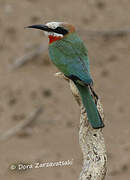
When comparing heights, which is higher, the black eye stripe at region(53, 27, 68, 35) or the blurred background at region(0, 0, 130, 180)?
the black eye stripe at region(53, 27, 68, 35)

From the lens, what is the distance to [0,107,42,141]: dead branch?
281 inches

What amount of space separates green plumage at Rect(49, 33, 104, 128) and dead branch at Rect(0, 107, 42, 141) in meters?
2.74

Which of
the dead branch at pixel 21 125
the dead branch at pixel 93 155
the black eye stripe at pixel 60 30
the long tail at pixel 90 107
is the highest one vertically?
the black eye stripe at pixel 60 30

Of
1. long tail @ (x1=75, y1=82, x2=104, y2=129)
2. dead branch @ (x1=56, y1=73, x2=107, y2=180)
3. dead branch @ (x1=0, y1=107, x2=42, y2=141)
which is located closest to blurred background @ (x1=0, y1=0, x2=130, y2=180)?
dead branch @ (x1=0, y1=107, x2=42, y2=141)

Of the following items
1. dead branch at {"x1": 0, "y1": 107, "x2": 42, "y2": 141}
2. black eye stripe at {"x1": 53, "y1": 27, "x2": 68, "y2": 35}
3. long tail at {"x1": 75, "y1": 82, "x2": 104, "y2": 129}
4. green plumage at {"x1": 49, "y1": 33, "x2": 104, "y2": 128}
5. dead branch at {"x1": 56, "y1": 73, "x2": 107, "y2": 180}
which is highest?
black eye stripe at {"x1": 53, "y1": 27, "x2": 68, "y2": 35}

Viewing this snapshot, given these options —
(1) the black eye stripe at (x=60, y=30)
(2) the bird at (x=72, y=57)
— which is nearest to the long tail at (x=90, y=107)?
(2) the bird at (x=72, y=57)

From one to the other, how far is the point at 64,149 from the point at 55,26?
9.05ft

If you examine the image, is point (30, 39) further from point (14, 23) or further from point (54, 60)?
point (54, 60)

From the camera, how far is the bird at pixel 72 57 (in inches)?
154

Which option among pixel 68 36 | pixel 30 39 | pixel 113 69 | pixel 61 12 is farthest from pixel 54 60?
pixel 61 12

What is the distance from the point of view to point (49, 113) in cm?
768

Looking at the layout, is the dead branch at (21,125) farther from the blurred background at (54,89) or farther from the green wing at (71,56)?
the green wing at (71,56)

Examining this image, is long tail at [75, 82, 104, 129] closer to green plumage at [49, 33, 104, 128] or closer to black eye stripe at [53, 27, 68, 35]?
green plumage at [49, 33, 104, 128]

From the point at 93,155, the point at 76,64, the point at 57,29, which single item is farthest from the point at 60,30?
the point at 93,155
